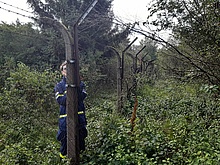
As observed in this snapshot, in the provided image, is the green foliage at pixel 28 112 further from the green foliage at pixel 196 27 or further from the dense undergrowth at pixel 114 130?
the green foliage at pixel 196 27

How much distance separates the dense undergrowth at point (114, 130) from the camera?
9.63ft

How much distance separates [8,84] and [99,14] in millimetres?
4662

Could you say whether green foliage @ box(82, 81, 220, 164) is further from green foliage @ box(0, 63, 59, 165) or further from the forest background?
green foliage @ box(0, 63, 59, 165)

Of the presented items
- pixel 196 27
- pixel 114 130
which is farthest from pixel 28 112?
pixel 196 27

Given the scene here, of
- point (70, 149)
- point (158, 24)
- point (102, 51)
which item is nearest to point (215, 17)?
point (158, 24)

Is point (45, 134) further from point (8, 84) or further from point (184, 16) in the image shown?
point (184, 16)

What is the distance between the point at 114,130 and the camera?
3.85m

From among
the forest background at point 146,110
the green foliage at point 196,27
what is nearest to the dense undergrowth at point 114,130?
the forest background at point 146,110

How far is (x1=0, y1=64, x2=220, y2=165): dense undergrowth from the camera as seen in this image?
2935 millimetres

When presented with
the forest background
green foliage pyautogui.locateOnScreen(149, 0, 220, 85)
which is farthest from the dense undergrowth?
green foliage pyautogui.locateOnScreen(149, 0, 220, 85)

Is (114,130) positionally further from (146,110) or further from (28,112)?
(28,112)

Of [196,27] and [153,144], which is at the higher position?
[196,27]

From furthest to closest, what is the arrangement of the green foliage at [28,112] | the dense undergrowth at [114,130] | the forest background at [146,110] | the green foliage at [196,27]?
the green foliage at [28,112], the green foliage at [196,27], the forest background at [146,110], the dense undergrowth at [114,130]

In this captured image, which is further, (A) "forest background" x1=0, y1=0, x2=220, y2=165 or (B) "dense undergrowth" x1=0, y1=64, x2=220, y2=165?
(A) "forest background" x1=0, y1=0, x2=220, y2=165
